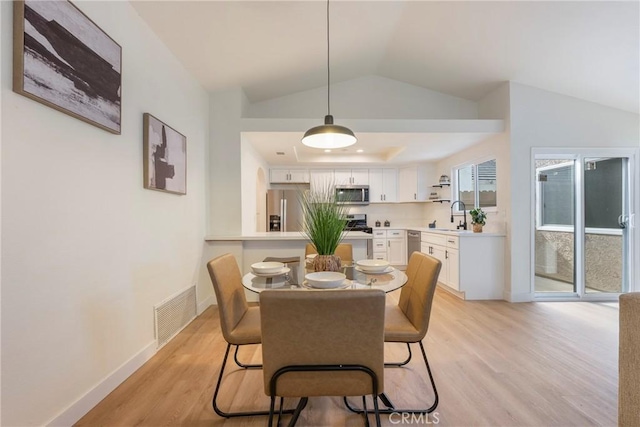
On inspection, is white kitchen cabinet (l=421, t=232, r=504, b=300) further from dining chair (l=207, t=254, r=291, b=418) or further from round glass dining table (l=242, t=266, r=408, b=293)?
dining chair (l=207, t=254, r=291, b=418)

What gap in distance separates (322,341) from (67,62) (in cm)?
187

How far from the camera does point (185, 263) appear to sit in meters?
2.73

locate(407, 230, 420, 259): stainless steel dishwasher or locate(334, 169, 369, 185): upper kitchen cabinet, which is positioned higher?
locate(334, 169, 369, 185): upper kitchen cabinet

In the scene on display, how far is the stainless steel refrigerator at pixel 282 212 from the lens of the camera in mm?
5090

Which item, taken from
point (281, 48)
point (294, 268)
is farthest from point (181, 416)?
point (281, 48)

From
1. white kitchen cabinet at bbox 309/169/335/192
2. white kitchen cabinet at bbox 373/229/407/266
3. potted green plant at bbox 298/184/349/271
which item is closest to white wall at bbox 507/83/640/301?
white kitchen cabinet at bbox 373/229/407/266

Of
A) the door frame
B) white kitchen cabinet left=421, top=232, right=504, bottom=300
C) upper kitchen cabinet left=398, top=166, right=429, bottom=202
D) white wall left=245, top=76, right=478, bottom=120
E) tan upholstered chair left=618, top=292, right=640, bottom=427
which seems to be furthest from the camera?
upper kitchen cabinet left=398, top=166, right=429, bottom=202

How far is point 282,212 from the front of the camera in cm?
509

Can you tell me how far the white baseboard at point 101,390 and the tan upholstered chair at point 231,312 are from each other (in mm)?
700

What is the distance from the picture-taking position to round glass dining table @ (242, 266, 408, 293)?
4.89 ft

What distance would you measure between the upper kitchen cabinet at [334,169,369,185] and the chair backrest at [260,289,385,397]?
4810 mm

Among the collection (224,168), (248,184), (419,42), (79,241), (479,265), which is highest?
(419,42)

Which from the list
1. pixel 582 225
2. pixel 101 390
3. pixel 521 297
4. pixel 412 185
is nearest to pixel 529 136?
pixel 582 225

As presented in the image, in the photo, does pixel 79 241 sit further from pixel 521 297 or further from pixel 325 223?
pixel 521 297
